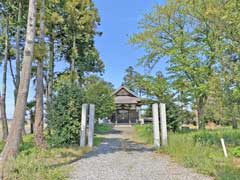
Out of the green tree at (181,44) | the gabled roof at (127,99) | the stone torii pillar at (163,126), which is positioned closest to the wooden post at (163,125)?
the stone torii pillar at (163,126)

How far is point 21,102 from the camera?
746 cm

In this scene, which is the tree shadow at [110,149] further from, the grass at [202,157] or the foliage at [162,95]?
the foliage at [162,95]

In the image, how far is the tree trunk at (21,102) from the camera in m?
7.20

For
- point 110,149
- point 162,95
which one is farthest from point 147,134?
point 110,149

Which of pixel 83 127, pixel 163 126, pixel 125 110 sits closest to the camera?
pixel 83 127

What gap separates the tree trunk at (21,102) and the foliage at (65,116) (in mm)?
4289

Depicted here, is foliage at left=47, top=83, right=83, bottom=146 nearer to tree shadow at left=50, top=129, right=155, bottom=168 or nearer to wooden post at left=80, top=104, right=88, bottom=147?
wooden post at left=80, top=104, right=88, bottom=147

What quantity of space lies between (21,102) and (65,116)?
4.52 m

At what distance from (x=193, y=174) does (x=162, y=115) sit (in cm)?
575

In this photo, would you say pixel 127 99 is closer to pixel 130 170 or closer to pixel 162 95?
pixel 162 95

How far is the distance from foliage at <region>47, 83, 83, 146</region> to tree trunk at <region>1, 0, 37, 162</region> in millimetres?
4289

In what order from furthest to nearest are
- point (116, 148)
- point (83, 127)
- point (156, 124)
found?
point (116, 148) → point (156, 124) → point (83, 127)

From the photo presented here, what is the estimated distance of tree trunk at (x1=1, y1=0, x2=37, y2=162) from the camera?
7.20 m

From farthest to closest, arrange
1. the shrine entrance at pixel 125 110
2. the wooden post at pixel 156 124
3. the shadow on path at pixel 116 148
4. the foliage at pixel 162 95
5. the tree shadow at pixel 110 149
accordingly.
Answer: the shrine entrance at pixel 125 110 → the foliage at pixel 162 95 → the wooden post at pixel 156 124 → the shadow on path at pixel 116 148 → the tree shadow at pixel 110 149
